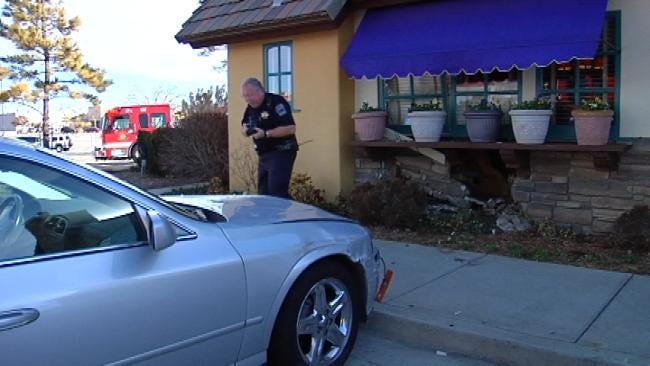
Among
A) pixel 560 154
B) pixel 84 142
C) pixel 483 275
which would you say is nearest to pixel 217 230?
pixel 483 275

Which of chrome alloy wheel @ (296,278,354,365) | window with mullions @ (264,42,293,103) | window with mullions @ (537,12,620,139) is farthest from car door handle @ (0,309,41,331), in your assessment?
window with mullions @ (264,42,293,103)

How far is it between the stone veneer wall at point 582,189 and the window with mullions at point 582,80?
340 millimetres

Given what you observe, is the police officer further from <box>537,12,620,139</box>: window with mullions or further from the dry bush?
the dry bush

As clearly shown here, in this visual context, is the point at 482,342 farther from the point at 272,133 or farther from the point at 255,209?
the point at 272,133

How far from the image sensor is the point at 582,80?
7383 millimetres

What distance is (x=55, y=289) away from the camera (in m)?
2.59

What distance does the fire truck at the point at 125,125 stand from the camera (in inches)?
1011

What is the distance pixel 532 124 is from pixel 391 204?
1.83 meters

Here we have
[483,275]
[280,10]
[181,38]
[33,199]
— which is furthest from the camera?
[181,38]

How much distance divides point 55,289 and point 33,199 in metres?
0.53

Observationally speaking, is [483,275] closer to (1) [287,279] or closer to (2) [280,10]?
(1) [287,279]

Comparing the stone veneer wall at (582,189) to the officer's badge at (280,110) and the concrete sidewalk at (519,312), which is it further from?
the officer's badge at (280,110)

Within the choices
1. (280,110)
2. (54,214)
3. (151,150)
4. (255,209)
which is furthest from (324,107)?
(151,150)

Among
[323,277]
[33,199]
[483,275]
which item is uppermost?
[33,199]
